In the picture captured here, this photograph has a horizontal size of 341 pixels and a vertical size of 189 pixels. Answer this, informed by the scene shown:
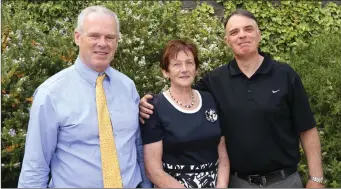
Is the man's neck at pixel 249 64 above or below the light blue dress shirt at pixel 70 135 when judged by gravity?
above

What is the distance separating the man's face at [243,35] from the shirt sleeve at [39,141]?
1.38m

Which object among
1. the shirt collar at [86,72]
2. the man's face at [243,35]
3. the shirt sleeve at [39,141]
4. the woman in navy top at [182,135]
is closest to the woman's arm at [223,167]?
the woman in navy top at [182,135]

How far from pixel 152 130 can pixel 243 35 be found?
3.11 feet

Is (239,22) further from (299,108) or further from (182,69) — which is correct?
(299,108)

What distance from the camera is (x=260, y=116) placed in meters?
3.13

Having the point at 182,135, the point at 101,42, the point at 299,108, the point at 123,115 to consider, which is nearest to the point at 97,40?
the point at 101,42

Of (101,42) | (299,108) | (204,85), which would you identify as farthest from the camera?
(204,85)

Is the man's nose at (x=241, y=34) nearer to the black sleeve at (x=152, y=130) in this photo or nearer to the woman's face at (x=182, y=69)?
the woman's face at (x=182, y=69)

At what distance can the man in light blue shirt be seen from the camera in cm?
263

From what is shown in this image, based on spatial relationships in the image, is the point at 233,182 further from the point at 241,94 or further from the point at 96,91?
the point at 96,91

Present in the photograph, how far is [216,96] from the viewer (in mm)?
3279

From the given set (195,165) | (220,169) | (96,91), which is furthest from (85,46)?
(220,169)

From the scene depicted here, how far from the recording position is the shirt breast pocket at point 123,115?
280 centimetres

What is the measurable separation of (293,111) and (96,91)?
1.40 m
